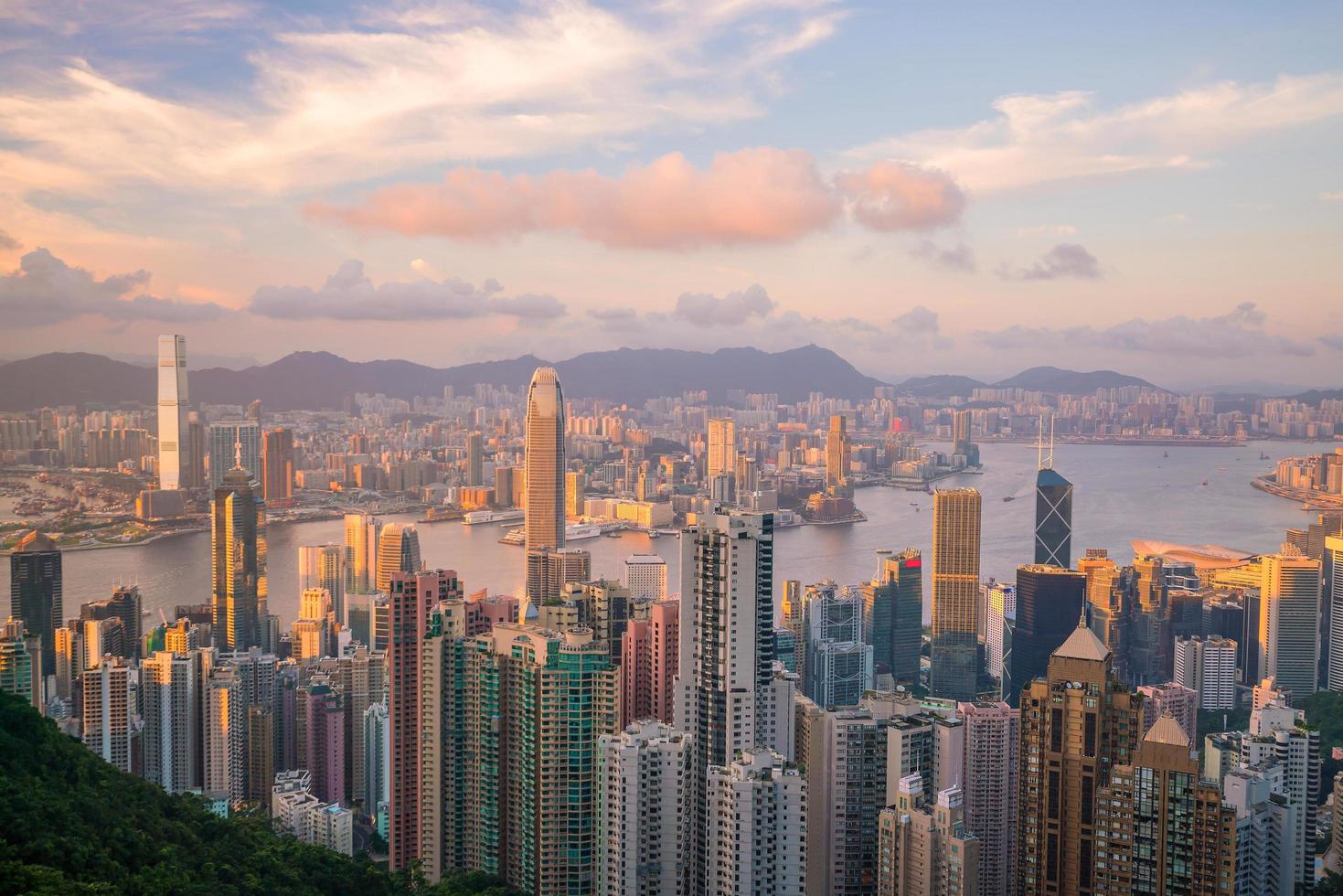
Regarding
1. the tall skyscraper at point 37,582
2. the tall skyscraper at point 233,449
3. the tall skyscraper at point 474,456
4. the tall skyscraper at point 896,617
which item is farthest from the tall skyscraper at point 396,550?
the tall skyscraper at point 896,617

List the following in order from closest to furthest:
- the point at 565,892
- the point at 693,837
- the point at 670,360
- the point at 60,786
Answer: the point at 60,786
the point at 693,837
the point at 565,892
the point at 670,360

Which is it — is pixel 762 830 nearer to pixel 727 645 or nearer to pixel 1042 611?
pixel 727 645

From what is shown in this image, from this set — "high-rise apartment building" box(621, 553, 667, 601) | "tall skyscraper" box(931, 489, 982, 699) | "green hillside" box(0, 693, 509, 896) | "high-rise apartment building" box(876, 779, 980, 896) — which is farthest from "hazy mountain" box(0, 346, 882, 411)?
"high-rise apartment building" box(876, 779, 980, 896)

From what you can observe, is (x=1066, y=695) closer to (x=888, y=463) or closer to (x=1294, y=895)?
(x=1294, y=895)

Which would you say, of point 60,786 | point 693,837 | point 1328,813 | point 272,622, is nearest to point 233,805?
point 60,786

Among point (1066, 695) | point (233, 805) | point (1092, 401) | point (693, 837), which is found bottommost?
point (233, 805)

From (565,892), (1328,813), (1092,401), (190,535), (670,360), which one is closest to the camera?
(565,892)

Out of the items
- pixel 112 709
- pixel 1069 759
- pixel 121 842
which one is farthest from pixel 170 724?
pixel 1069 759
